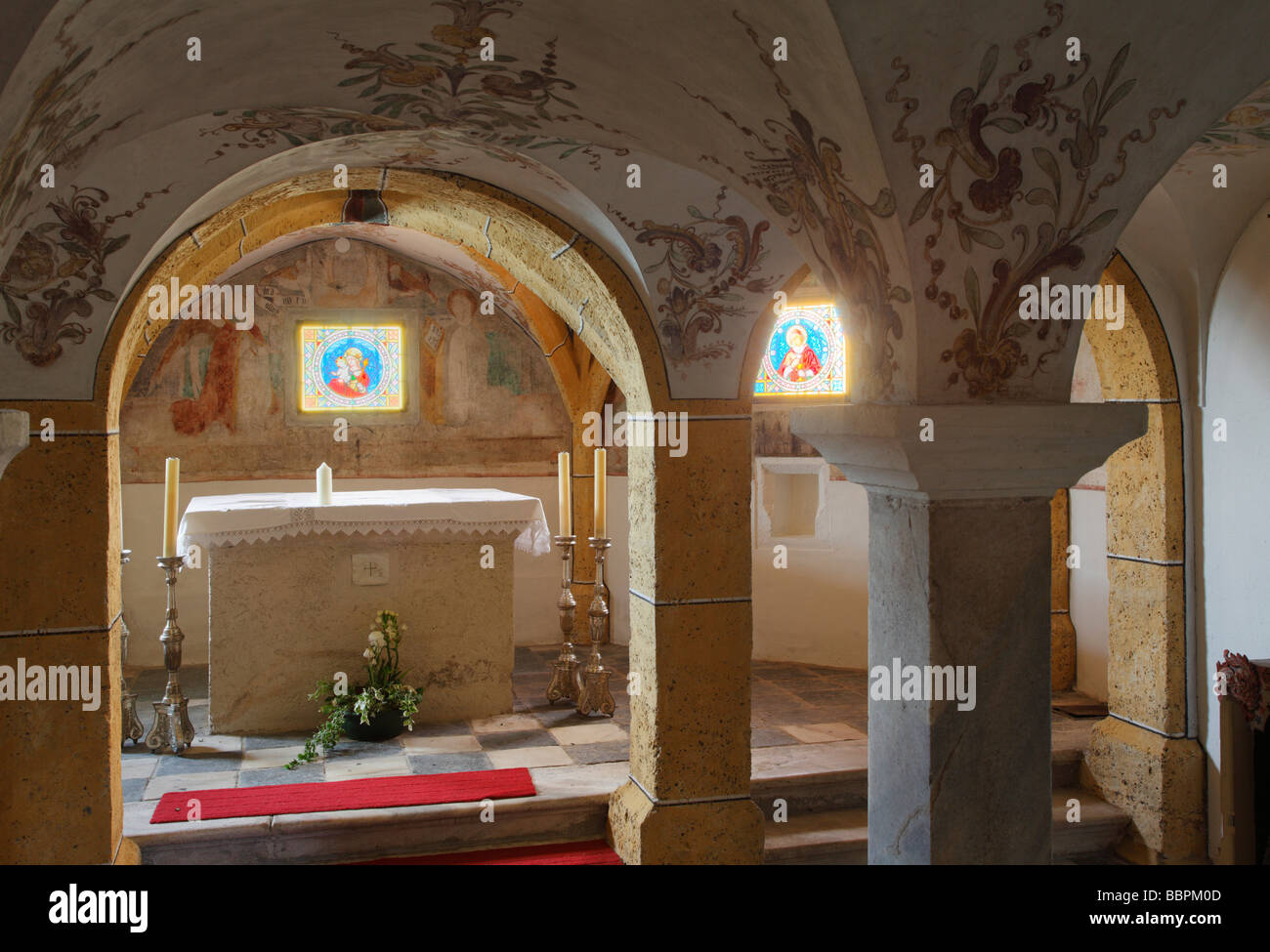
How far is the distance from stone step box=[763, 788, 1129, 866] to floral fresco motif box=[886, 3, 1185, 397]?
11.3 feet

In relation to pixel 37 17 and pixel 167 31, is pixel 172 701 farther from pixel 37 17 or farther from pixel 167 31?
pixel 37 17

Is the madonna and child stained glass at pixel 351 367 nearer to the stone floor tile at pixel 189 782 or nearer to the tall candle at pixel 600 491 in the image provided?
the tall candle at pixel 600 491

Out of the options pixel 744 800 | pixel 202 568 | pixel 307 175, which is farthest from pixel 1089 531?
pixel 202 568

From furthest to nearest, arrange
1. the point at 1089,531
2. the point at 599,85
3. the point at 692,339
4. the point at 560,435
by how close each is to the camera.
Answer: the point at 560,435 → the point at 1089,531 → the point at 692,339 → the point at 599,85

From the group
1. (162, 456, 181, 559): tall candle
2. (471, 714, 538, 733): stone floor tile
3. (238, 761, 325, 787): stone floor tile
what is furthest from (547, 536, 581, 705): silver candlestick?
(162, 456, 181, 559): tall candle

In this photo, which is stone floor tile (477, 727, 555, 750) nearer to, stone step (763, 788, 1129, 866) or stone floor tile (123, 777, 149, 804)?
stone step (763, 788, 1129, 866)

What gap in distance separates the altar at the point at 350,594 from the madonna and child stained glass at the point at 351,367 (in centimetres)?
284

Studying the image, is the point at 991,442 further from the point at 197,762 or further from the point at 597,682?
the point at 197,762

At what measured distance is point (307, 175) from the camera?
538 centimetres

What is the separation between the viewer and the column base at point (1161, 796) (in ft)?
18.9

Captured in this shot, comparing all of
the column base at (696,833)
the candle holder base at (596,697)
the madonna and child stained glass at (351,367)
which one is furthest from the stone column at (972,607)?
the madonna and child stained glass at (351,367)

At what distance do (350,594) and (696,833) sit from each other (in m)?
2.89

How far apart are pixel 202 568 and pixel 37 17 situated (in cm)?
795

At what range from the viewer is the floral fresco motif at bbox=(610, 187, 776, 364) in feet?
15.8
